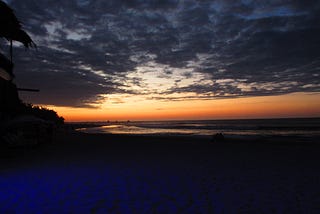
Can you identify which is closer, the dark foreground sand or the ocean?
the dark foreground sand

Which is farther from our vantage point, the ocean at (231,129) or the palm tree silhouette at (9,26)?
the ocean at (231,129)

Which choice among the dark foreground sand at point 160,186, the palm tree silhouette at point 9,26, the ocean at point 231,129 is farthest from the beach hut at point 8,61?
the ocean at point 231,129

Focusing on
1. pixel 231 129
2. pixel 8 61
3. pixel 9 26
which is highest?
pixel 9 26

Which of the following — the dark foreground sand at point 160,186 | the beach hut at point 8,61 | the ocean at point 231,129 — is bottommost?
the dark foreground sand at point 160,186

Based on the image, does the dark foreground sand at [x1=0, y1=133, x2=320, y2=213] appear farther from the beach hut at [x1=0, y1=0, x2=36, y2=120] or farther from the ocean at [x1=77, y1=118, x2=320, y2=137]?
A: the ocean at [x1=77, y1=118, x2=320, y2=137]

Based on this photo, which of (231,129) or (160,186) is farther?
(231,129)

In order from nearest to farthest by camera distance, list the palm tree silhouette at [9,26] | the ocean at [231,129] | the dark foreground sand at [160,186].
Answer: the dark foreground sand at [160,186] < the palm tree silhouette at [9,26] < the ocean at [231,129]

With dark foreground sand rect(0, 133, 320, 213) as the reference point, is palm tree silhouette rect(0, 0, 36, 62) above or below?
above

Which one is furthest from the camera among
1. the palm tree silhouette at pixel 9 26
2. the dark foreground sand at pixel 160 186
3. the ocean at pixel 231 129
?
the ocean at pixel 231 129

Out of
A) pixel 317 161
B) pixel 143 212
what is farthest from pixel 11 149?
pixel 317 161

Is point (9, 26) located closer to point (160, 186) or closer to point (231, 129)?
point (160, 186)

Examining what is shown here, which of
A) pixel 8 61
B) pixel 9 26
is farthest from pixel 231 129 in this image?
pixel 9 26

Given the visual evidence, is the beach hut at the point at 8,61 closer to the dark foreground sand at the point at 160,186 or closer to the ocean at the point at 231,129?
the dark foreground sand at the point at 160,186

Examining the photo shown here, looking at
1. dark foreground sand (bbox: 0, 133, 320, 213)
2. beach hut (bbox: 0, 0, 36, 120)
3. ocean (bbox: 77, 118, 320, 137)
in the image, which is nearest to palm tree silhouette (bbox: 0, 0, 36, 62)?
beach hut (bbox: 0, 0, 36, 120)
